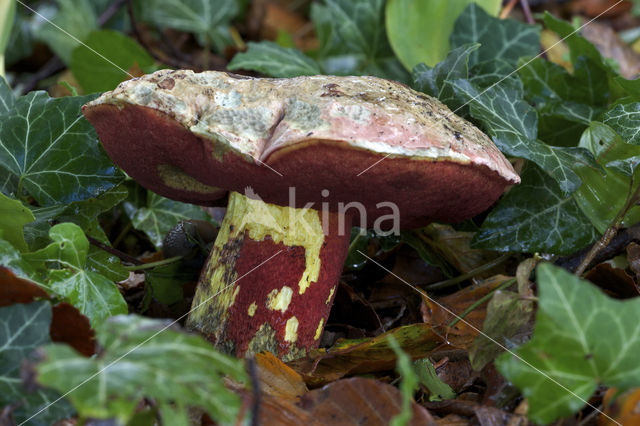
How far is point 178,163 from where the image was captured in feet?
3.37

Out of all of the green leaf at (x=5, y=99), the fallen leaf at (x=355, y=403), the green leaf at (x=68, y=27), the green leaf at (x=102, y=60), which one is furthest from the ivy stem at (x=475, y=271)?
the green leaf at (x=68, y=27)

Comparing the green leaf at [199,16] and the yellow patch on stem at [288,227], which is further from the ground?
the green leaf at [199,16]

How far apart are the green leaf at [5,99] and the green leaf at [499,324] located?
1.02 metres

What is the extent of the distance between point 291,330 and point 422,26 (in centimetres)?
120

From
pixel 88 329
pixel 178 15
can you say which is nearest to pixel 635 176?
pixel 88 329

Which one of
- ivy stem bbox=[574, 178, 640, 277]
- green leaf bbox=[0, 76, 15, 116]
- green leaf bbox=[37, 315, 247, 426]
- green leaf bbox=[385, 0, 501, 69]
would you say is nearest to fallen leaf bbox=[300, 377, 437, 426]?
green leaf bbox=[37, 315, 247, 426]

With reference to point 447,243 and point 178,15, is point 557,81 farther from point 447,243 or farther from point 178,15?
point 178,15

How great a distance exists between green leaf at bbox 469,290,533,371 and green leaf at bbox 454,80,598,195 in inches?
12.7

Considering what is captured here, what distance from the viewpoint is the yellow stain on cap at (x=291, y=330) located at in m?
1.07

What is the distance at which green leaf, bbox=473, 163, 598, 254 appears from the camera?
4.09ft

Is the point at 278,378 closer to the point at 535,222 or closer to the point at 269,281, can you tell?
the point at 269,281

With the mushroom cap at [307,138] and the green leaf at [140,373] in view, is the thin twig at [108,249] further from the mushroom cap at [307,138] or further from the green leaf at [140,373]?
the green leaf at [140,373]

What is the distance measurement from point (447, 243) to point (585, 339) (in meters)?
0.70

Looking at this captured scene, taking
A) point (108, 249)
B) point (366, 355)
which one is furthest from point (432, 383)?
point (108, 249)
